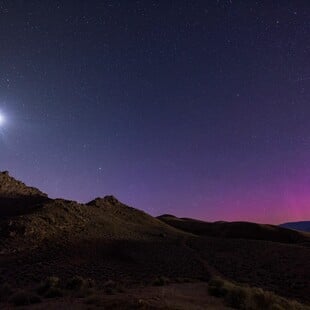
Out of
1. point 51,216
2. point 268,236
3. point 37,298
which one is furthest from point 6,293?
point 268,236

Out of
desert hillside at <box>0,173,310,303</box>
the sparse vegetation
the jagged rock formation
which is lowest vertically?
the sparse vegetation

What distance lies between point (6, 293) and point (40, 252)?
2600cm

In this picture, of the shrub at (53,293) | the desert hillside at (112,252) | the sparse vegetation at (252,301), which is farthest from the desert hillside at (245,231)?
the shrub at (53,293)

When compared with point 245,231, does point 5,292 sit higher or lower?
lower

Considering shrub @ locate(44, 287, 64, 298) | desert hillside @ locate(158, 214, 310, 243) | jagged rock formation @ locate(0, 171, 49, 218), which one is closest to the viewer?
shrub @ locate(44, 287, 64, 298)

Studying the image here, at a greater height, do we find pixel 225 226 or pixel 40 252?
pixel 225 226

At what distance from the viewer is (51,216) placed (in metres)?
70.6

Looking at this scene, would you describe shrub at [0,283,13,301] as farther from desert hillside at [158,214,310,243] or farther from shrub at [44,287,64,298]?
desert hillside at [158,214,310,243]

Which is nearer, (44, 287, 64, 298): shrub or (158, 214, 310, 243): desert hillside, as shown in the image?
(44, 287, 64, 298): shrub

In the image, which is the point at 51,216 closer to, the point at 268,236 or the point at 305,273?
the point at 305,273

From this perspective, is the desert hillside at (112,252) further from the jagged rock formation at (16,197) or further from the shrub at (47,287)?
the shrub at (47,287)

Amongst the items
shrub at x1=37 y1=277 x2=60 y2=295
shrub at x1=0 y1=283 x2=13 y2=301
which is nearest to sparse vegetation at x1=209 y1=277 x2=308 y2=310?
shrub at x1=37 y1=277 x2=60 y2=295

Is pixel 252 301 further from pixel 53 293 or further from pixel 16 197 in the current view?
pixel 16 197

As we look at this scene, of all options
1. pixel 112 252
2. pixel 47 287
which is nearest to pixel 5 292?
pixel 47 287
